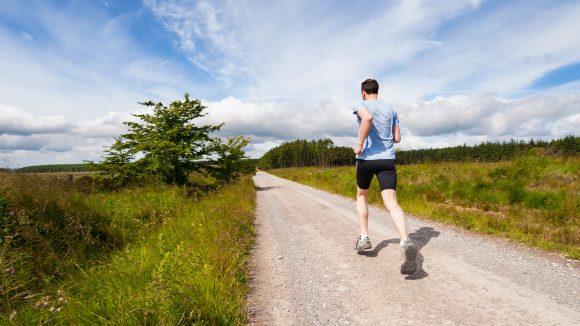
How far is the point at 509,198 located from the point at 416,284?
6921 mm

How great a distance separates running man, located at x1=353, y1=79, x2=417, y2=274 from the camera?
3.90 meters

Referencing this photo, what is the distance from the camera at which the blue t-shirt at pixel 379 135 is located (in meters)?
4.05

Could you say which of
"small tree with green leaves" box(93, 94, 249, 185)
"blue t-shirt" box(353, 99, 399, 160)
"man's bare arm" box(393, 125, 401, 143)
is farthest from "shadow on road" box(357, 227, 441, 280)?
"small tree with green leaves" box(93, 94, 249, 185)

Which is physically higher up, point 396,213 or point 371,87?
point 371,87

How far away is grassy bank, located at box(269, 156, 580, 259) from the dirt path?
88 centimetres

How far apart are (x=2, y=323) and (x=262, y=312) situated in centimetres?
221

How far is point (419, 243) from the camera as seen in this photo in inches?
203

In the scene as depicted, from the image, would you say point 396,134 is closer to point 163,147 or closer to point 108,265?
point 108,265

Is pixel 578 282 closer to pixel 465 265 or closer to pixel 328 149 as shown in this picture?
pixel 465 265

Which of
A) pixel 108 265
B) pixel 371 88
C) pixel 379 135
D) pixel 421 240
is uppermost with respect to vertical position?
pixel 371 88

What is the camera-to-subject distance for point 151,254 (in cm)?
437

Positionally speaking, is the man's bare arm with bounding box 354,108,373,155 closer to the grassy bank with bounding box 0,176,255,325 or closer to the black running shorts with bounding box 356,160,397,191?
the black running shorts with bounding box 356,160,397,191

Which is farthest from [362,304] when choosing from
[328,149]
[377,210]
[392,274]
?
[328,149]

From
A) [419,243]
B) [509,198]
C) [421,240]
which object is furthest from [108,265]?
[509,198]
